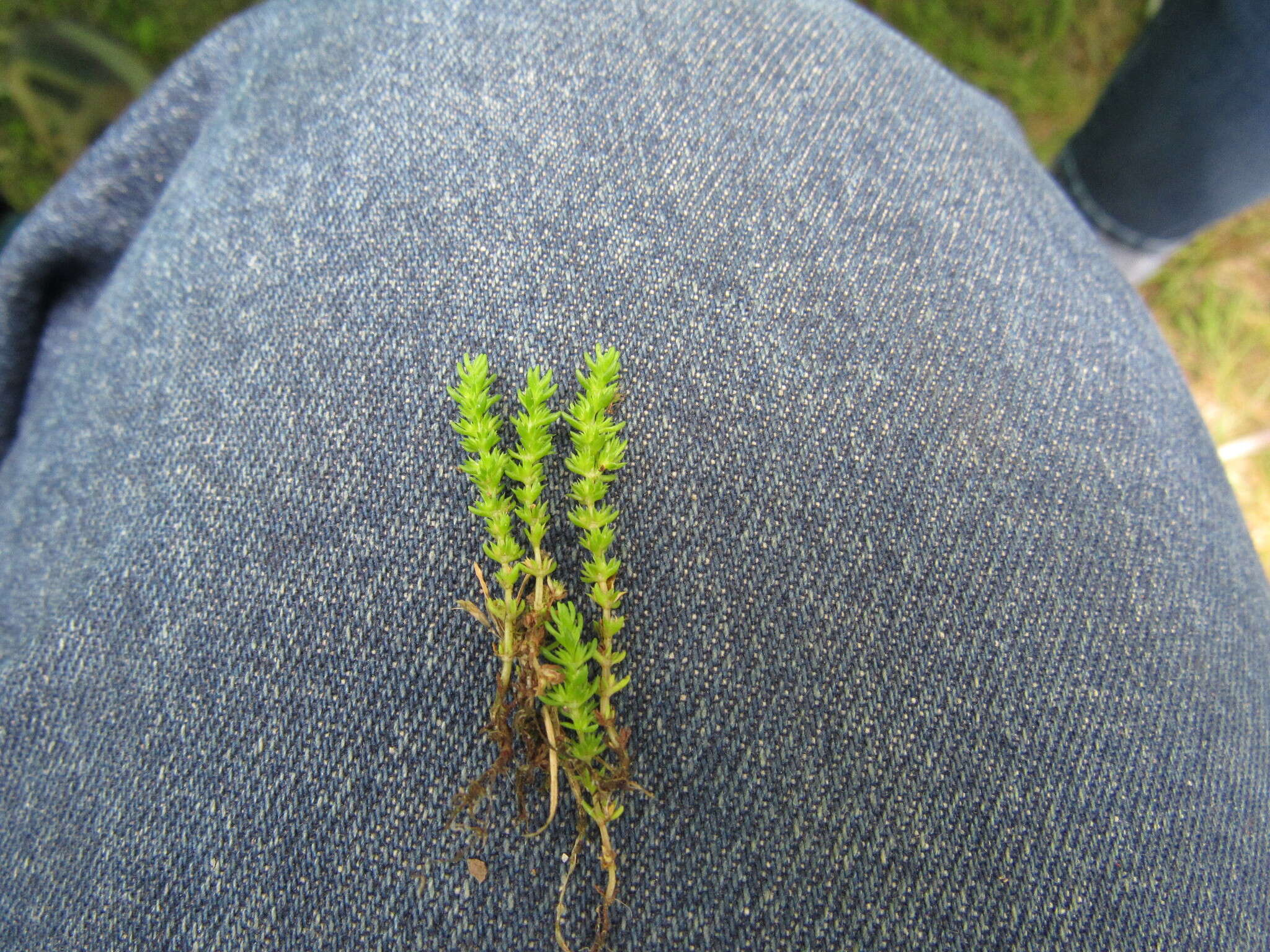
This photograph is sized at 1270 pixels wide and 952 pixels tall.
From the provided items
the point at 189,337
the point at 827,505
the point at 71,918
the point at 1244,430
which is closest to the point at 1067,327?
the point at 827,505

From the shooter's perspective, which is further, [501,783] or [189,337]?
[189,337]

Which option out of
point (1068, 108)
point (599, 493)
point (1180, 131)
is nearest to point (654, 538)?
point (599, 493)

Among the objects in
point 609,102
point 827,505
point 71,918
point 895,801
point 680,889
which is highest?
point 609,102

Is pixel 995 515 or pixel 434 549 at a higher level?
pixel 995 515

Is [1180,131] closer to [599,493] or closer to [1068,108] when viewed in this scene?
[1068,108]

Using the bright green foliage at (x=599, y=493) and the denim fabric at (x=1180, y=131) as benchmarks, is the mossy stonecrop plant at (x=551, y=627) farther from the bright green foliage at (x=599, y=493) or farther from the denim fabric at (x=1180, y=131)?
the denim fabric at (x=1180, y=131)

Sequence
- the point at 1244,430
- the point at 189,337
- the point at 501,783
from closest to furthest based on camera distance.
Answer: the point at 501,783, the point at 189,337, the point at 1244,430

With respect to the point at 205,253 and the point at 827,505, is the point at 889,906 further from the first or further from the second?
the point at 205,253

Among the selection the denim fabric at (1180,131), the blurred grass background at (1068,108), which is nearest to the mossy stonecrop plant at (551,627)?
the denim fabric at (1180,131)
